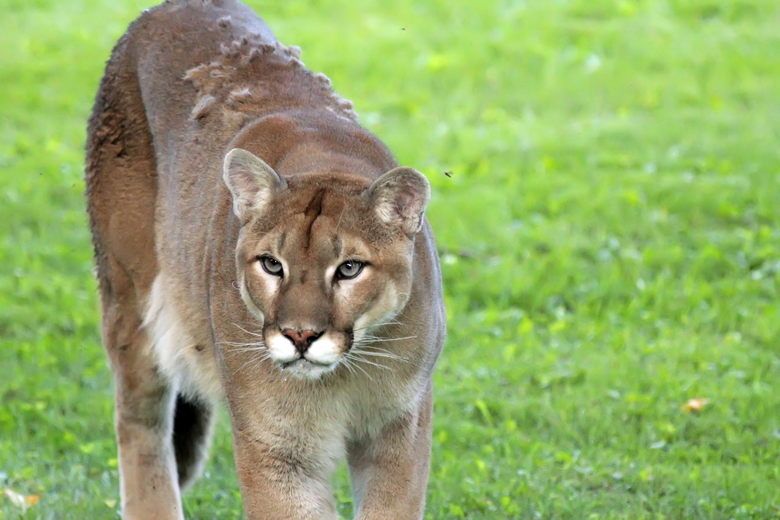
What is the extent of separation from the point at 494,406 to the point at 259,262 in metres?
3.66

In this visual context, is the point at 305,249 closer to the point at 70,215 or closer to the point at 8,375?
the point at 8,375

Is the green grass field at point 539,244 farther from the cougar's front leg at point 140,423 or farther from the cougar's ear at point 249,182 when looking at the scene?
the cougar's ear at point 249,182

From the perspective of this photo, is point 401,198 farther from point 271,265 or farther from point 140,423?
point 140,423

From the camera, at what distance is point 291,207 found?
16.8 feet

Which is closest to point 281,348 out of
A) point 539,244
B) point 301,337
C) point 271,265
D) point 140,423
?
point 301,337

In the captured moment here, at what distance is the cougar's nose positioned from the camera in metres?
4.78

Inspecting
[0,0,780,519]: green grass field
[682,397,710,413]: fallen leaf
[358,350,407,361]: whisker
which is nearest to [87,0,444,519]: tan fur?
[358,350,407,361]: whisker

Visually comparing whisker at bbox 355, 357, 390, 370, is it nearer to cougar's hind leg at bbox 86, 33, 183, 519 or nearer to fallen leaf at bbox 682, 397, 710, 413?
cougar's hind leg at bbox 86, 33, 183, 519

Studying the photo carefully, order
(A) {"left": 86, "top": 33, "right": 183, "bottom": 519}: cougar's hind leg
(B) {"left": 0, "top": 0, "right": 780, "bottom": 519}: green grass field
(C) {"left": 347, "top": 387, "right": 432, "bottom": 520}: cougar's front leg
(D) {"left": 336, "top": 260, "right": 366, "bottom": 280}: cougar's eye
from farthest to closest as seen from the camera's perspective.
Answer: (B) {"left": 0, "top": 0, "right": 780, "bottom": 519}: green grass field < (A) {"left": 86, "top": 33, "right": 183, "bottom": 519}: cougar's hind leg < (C) {"left": 347, "top": 387, "right": 432, "bottom": 520}: cougar's front leg < (D) {"left": 336, "top": 260, "right": 366, "bottom": 280}: cougar's eye

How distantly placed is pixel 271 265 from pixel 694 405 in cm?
400

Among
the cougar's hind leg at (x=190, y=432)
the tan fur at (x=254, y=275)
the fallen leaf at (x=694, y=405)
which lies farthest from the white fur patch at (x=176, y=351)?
the fallen leaf at (x=694, y=405)

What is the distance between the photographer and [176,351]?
6.38 m

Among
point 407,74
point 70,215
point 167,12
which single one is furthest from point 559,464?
point 407,74

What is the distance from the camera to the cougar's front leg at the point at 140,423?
6.65 meters
